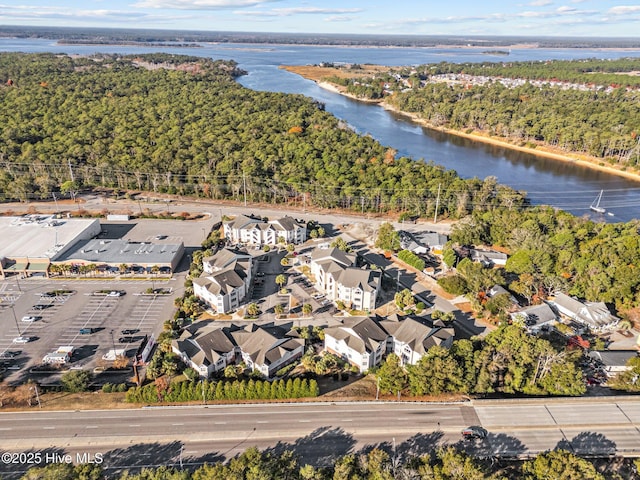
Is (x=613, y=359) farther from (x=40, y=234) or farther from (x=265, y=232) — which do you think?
(x=40, y=234)

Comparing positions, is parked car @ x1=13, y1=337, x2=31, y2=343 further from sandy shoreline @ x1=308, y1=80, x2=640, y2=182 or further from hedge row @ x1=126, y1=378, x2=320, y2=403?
sandy shoreline @ x1=308, y1=80, x2=640, y2=182

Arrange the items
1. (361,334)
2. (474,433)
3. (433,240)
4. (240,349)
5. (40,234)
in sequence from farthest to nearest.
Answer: (433,240) → (40,234) → (240,349) → (361,334) → (474,433)

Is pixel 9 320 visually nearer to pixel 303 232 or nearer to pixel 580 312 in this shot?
pixel 303 232

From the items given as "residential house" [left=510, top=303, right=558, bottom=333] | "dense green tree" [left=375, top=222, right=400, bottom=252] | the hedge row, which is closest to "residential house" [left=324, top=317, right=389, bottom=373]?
the hedge row

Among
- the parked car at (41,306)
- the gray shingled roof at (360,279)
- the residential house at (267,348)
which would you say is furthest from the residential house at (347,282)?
the parked car at (41,306)

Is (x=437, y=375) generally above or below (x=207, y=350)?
above

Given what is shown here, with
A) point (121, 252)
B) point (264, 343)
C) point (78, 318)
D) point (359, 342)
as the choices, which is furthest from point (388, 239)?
point (78, 318)
